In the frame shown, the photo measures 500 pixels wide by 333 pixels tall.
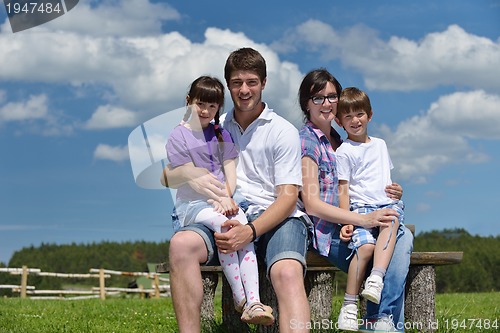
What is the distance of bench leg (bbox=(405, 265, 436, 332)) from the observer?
4.73 m

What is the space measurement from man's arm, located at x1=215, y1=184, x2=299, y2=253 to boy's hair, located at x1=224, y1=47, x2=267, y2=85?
687mm

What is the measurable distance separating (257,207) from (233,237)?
13.2 inches

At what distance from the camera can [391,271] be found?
4.09 m

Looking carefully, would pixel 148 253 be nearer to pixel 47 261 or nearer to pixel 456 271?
pixel 47 261

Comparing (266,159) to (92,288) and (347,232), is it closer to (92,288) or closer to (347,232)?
(347,232)

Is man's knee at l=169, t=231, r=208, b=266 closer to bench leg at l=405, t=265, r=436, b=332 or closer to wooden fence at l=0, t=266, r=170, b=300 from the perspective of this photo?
bench leg at l=405, t=265, r=436, b=332

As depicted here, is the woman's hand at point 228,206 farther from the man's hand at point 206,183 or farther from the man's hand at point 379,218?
the man's hand at point 379,218

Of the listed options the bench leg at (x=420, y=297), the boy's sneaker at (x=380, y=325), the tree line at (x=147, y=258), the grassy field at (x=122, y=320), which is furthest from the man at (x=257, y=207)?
the tree line at (x=147, y=258)

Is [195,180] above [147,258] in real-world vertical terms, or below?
below

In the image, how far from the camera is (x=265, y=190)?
13.2 ft

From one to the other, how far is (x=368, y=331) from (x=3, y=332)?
11.4ft

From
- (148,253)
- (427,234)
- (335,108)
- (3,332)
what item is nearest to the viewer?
(335,108)

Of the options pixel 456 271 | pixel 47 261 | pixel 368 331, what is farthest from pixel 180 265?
pixel 47 261

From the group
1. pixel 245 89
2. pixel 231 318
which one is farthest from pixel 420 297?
pixel 245 89
